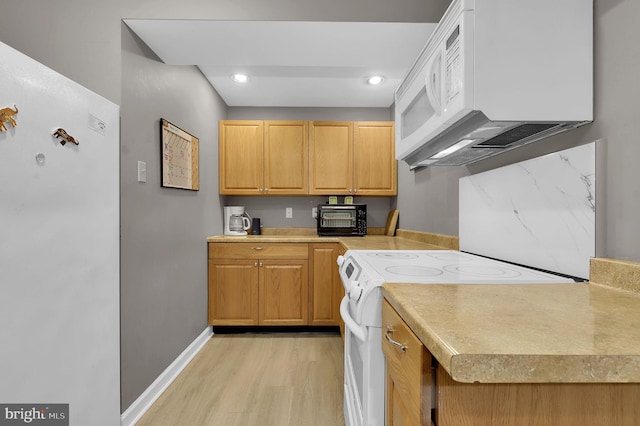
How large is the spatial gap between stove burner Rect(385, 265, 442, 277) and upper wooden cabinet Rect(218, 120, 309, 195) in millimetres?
2042

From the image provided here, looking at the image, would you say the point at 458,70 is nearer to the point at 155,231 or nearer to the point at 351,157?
the point at 155,231

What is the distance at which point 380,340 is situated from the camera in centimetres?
93

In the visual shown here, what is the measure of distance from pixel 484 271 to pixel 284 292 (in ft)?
6.59

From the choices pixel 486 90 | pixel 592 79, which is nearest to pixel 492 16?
pixel 486 90

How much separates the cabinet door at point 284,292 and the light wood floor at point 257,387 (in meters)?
0.23

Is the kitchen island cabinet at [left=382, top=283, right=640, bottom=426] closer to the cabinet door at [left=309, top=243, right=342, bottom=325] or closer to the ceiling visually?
the ceiling

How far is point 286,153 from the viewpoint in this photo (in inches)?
123

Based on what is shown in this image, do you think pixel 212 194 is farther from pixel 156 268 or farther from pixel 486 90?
pixel 486 90

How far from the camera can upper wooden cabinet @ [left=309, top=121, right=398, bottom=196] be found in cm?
312

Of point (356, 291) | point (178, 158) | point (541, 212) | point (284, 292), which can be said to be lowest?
point (284, 292)

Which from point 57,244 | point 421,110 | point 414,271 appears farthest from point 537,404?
point 57,244

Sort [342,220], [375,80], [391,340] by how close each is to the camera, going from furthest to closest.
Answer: [342,220] < [375,80] < [391,340]

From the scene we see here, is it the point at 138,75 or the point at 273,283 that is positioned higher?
the point at 138,75

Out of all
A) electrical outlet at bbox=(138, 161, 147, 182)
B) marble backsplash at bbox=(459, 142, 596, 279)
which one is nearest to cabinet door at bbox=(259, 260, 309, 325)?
electrical outlet at bbox=(138, 161, 147, 182)
